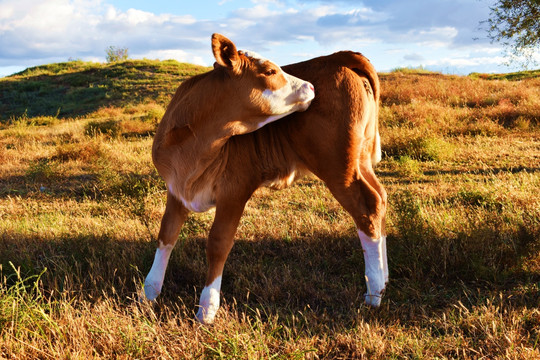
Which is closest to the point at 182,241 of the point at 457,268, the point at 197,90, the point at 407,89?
the point at 197,90

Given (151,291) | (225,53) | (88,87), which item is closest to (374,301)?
(151,291)

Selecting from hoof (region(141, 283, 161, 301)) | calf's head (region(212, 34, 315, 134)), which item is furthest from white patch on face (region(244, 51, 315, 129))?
hoof (region(141, 283, 161, 301))

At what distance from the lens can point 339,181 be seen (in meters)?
3.86

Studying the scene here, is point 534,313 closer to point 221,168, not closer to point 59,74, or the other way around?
point 221,168

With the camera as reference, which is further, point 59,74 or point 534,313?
point 59,74

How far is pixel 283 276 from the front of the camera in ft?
14.9

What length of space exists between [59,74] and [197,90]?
37.3 m

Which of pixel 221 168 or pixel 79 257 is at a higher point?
pixel 221 168

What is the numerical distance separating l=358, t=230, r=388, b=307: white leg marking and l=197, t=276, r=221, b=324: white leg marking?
1323 mm

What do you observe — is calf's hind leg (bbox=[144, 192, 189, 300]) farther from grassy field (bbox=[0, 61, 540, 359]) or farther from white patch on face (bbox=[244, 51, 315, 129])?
white patch on face (bbox=[244, 51, 315, 129])

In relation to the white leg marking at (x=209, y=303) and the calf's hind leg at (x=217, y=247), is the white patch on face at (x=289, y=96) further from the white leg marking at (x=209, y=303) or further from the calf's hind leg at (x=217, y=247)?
the white leg marking at (x=209, y=303)

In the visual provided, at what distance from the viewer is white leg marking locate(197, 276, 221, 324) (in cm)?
379

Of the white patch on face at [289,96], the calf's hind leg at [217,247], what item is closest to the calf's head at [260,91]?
the white patch on face at [289,96]

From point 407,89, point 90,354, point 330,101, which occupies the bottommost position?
point 90,354
